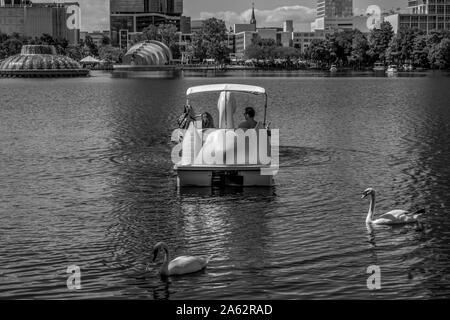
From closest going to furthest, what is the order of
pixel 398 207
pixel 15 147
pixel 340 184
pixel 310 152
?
pixel 398 207 < pixel 340 184 < pixel 310 152 < pixel 15 147

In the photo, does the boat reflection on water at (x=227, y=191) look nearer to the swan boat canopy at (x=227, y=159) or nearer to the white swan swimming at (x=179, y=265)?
the swan boat canopy at (x=227, y=159)

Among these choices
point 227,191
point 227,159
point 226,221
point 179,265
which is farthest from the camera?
point 227,159

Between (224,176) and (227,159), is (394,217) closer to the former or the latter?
(224,176)

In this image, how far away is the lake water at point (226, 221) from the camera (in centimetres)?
2056

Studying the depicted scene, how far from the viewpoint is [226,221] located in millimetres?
27359

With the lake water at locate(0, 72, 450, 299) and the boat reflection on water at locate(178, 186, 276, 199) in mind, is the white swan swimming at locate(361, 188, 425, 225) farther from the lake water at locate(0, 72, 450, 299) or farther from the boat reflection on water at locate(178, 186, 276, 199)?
the boat reflection on water at locate(178, 186, 276, 199)

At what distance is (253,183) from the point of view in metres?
33.4

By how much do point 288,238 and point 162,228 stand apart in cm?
425

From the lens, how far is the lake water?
20.6 m

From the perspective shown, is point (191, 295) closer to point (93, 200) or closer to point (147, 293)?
point (147, 293)

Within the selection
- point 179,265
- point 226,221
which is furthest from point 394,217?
point 179,265

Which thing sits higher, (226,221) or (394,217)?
(394,217)

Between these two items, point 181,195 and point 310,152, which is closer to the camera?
point 181,195
